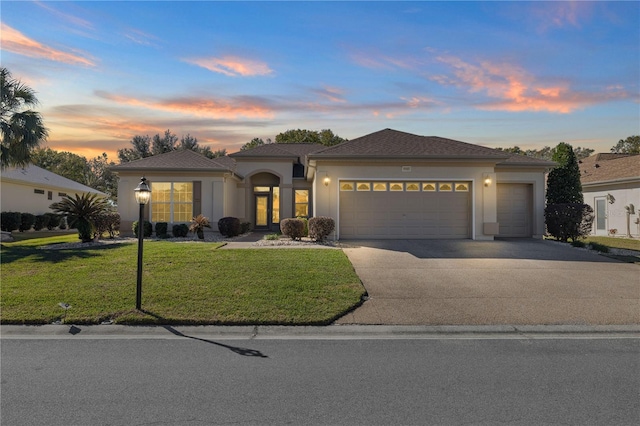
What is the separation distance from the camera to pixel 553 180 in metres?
16.8

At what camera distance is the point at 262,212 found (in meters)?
22.2

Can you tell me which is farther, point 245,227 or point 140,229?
point 245,227

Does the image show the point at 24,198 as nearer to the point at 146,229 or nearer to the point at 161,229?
the point at 146,229

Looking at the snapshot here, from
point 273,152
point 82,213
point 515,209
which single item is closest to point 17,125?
point 82,213

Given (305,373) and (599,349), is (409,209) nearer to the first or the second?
(599,349)

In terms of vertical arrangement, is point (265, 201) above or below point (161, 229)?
above

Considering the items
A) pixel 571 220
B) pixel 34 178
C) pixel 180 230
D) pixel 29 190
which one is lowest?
pixel 180 230

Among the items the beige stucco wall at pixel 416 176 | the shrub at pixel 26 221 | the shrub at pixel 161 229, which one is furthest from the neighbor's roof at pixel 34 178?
the beige stucco wall at pixel 416 176

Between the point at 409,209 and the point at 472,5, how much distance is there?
7395 mm

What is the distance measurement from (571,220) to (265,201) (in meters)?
15.0

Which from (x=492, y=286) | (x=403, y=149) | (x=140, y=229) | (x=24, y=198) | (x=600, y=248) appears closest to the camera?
(x=140, y=229)

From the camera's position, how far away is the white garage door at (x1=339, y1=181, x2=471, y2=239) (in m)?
15.4

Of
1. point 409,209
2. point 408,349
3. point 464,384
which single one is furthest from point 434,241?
point 464,384

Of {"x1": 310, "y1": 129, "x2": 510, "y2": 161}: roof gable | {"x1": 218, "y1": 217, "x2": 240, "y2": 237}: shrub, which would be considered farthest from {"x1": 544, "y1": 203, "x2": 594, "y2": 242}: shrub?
{"x1": 218, "y1": 217, "x2": 240, "y2": 237}: shrub
